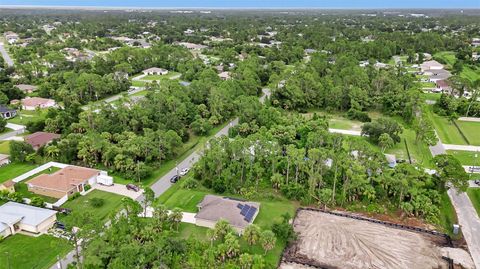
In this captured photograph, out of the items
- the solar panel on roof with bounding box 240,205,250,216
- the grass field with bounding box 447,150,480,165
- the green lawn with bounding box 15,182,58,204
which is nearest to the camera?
the solar panel on roof with bounding box 240,205,250,216

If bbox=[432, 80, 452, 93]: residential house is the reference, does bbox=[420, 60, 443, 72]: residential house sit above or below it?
above

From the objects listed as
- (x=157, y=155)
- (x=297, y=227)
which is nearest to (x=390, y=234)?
(x=297, y=227)

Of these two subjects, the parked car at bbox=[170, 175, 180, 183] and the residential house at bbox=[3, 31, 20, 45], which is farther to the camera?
the residential house at bbox=[3, 31, 20, 45]

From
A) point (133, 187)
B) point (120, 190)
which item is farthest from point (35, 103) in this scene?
point (133, 187)

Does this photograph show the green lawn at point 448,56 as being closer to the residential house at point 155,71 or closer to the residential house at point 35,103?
the residential house at point 155,71

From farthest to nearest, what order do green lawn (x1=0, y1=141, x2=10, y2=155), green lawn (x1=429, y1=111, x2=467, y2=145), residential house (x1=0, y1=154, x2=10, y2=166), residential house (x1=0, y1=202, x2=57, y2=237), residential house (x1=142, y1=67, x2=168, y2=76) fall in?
1. residential house (x1=142, y1=67, x2=168, y2=76)
2. green lawn (x1=429, y1=111, x2=467, y2=145)
3. green lawn (x1=0, y1=141, x2=10, y2=155)
4. residential house (x1=0, y1=154, x2=10, y2=166)
5. residential house (x1=0, y1=202, x2=57, y2=237)

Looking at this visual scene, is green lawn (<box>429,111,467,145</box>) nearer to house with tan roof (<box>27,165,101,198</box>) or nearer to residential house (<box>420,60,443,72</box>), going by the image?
residential house (<box>420,60,443,72</box>)

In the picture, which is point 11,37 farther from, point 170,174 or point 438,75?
point 438,75

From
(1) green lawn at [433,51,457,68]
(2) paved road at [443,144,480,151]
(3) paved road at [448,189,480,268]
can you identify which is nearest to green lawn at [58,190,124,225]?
(3) paved road at [448,189,480,268]
